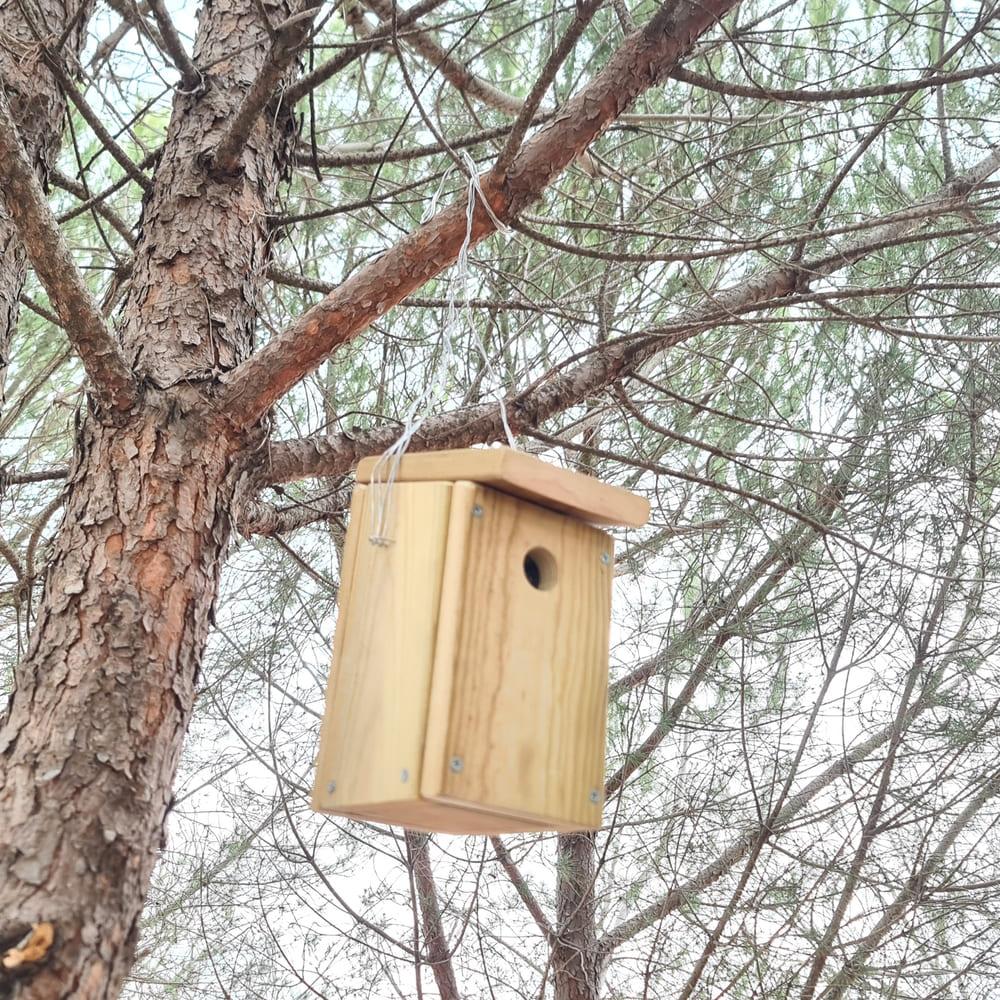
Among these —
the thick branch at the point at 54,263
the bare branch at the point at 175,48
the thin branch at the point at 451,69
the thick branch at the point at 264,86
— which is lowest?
the thick branch at the point at 54,263

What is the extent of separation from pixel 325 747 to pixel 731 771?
1.83 metres

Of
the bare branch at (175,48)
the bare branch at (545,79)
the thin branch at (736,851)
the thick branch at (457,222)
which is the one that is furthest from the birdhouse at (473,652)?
the thin branch at (736,851)

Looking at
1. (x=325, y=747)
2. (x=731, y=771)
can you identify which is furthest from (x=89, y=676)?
(x=731, y=771)

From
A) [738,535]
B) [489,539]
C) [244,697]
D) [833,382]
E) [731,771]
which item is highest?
[833,382]

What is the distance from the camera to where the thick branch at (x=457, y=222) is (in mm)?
1679

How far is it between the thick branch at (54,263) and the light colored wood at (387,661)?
51cm

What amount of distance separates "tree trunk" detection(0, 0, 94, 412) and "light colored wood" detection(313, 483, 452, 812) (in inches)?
45.2

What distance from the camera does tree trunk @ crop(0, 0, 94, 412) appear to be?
211 centimetres

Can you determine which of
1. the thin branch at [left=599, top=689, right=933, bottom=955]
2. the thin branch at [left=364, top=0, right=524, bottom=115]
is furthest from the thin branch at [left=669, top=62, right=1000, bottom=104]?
the thin branch at [left=599, top=689, right=933, bottom=955]

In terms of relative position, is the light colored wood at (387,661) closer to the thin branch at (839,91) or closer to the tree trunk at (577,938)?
the thin branch at (839,91)

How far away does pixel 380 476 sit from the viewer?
132 centimetres

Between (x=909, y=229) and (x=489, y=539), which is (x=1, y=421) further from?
(x=909, y=229)

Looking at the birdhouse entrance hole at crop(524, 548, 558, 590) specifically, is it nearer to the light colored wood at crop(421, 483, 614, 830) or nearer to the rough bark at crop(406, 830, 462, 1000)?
the light colored wood at crop(421, 483, 614, 830)

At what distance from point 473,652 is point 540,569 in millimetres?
175
